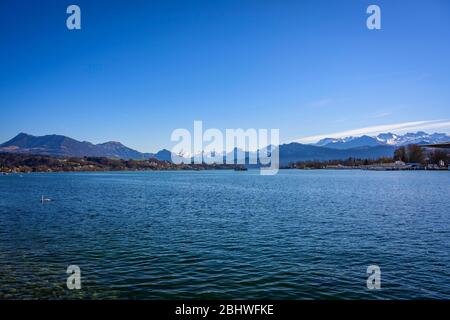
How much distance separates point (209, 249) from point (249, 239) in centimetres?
546

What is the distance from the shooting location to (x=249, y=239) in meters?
33.7

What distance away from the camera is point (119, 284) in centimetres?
2103

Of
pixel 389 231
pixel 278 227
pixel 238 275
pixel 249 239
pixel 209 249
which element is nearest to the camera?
pixel 238 275

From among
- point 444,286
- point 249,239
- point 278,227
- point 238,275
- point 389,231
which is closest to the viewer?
point 444,286
